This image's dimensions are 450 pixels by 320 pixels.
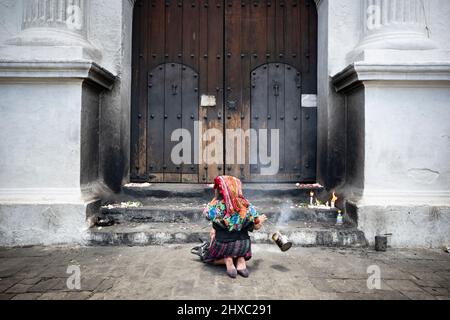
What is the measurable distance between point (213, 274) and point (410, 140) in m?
2.96

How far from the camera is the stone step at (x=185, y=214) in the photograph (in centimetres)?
440

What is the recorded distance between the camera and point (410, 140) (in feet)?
13.7

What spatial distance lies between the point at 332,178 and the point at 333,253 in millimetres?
1382

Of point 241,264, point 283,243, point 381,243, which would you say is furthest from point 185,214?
point 381,243

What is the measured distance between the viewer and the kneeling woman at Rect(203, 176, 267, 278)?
315 centimetres

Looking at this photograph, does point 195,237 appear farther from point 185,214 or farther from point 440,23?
point 440,23

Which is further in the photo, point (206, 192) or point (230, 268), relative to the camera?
point (206, 192)

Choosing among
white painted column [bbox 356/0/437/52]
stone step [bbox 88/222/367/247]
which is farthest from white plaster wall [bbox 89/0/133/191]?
white painted column [bbox 356/0/437/52]

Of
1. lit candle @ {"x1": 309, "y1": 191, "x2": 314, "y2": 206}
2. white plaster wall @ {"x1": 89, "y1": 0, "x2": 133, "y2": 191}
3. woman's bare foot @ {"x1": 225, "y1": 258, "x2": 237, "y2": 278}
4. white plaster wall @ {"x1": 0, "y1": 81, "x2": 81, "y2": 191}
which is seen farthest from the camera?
white plaster wall @ {"x1": 89, "y1": 0, "x2": 133, "y2": 191}

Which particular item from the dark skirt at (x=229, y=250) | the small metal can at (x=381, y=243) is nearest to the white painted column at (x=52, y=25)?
the dark skirt at (x=229, y=250)

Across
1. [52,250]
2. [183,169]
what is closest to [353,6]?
[183,169]

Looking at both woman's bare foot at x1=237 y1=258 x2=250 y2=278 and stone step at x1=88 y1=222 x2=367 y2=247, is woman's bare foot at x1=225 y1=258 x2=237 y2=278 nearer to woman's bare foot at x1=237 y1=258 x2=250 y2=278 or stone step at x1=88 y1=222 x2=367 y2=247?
woman's bare foot at x1=237 y1=258 x2=250 y2=278

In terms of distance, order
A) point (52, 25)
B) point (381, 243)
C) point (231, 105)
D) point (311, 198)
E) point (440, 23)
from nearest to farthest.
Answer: point (381, 243), point (52, 25), point (440, 23), point (311, 198), point (231, 105)

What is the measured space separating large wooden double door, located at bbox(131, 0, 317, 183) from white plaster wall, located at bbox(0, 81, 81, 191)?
120cm
